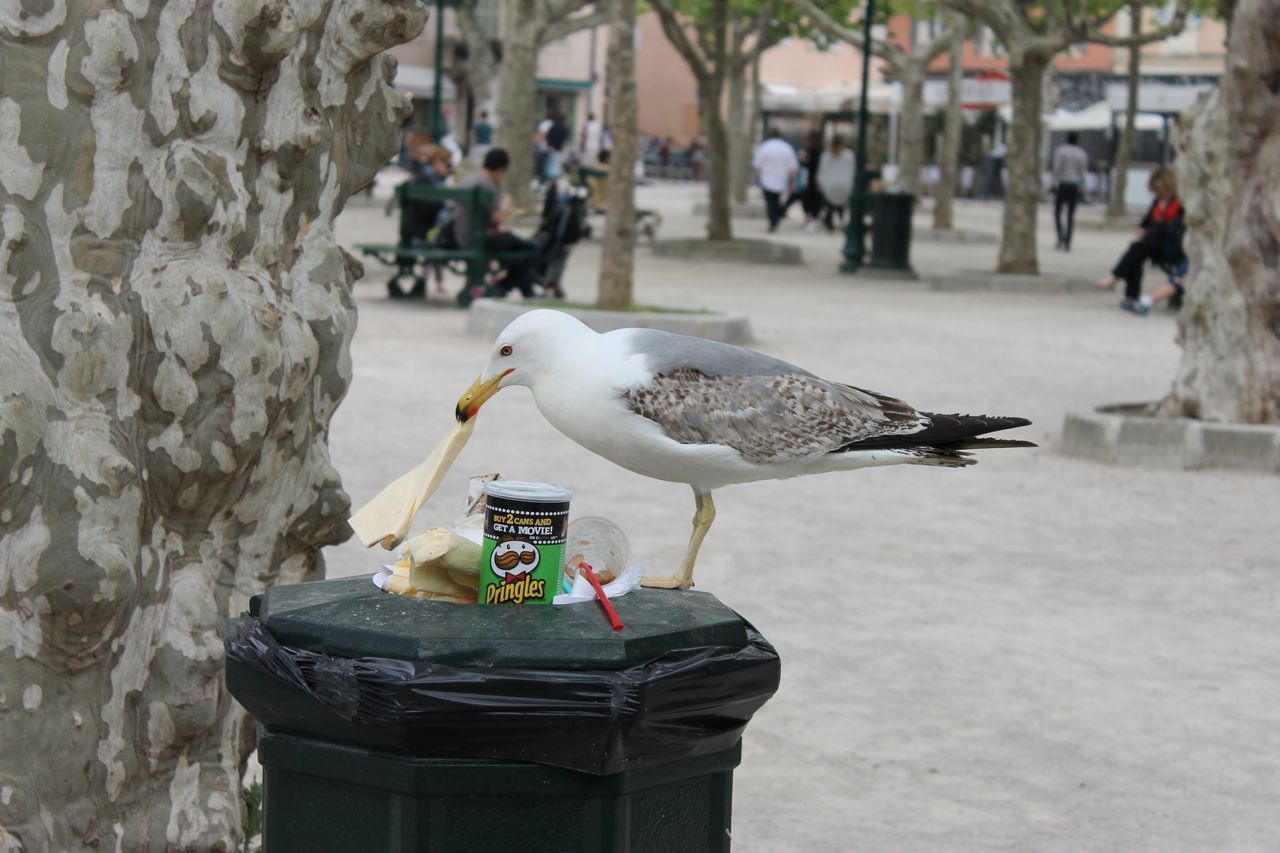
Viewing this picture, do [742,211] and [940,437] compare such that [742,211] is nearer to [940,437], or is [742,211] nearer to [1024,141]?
[1024,141]

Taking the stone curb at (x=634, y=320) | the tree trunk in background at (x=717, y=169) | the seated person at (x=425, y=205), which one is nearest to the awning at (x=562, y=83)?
the tree trunk in background at (x=717, y=169)

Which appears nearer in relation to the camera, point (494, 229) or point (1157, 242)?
point (494, 229)

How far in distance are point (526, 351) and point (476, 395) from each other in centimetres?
12

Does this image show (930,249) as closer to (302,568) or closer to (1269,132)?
(1269,132)

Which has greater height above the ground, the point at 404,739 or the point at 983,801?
the point at 404,739

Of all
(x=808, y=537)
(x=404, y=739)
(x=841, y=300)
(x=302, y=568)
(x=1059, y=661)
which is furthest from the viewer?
(x=841, y=300)

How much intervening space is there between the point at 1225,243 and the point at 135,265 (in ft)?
27.0

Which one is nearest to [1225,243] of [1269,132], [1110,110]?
[1269,132]

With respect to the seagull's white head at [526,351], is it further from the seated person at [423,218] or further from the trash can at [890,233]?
the trash can at [890,233]

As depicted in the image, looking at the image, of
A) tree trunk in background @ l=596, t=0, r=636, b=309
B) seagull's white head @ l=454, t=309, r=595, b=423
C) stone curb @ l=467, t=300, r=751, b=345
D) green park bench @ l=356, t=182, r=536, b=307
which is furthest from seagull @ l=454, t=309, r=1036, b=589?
green park bench @ l=356, t=182, r=536, b=307

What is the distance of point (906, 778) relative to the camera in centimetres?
530

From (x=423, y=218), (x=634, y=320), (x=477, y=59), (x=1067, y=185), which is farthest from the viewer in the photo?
(x=477, y=59)

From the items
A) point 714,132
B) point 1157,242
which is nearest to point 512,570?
point 1157,242

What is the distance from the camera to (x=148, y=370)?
375cm
